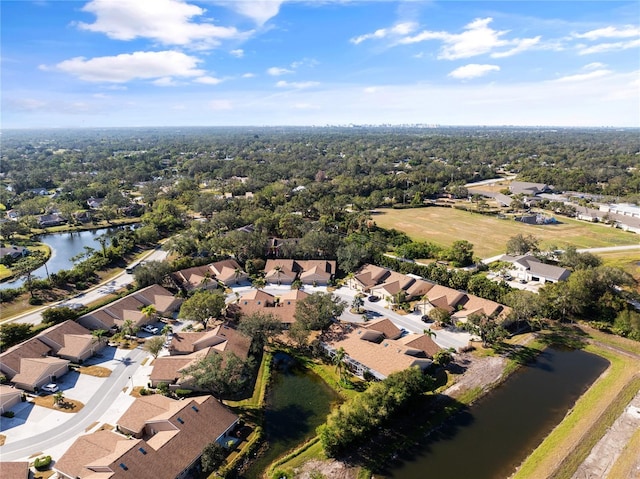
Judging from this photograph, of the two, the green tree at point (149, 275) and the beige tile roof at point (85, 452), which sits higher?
the green tree at point (149, 275)

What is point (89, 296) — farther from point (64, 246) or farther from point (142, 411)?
point (64, 246)

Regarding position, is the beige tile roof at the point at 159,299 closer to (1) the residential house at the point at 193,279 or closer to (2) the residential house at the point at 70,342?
(1) the residential house at the point at 193,279

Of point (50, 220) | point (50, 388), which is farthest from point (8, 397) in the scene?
point (50, 220)

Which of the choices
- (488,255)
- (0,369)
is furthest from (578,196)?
(0,369)

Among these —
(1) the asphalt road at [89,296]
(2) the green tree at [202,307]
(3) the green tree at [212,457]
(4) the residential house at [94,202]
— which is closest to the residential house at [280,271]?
(2) the green tree at [202,307]

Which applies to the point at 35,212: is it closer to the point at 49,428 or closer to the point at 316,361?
the point at 49,428
